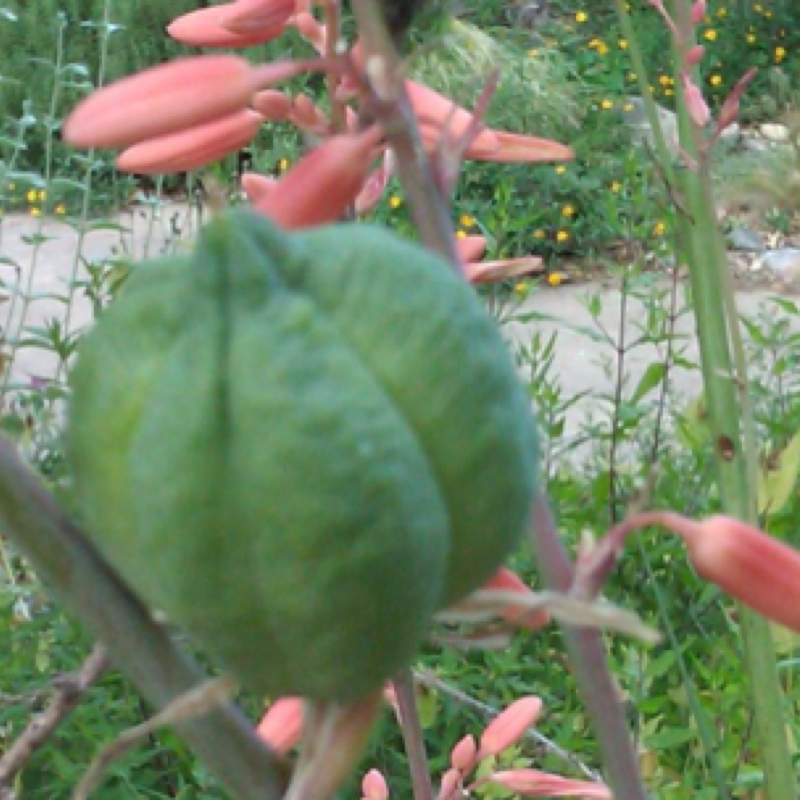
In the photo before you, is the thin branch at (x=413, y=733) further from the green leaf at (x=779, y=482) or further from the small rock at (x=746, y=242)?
the small rock at (x=746, y=242)

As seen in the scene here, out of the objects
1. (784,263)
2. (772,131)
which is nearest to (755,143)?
(772,131)

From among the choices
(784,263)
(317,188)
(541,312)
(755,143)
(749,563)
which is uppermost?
(317,188)

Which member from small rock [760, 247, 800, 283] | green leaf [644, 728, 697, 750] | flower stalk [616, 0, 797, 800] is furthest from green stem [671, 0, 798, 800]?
small rock [760, 247, 800, 283]

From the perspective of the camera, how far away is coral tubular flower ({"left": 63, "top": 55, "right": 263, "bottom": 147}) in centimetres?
42

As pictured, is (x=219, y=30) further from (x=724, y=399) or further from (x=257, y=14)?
(x=724, y=399)

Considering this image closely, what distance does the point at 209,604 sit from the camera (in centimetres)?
31

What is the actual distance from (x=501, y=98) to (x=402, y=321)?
4499mm

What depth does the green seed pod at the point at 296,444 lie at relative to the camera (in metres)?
0.30

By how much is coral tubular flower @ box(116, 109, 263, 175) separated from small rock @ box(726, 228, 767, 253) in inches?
170

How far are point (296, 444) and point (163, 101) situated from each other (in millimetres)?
170

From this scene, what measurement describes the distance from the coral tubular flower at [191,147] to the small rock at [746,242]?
4.32m

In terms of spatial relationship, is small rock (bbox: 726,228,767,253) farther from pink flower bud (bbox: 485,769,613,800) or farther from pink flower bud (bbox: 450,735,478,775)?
pink flower bud (bbox: 485,769,613,800)

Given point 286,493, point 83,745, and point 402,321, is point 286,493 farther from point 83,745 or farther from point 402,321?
point 83,745

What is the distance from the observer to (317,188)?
397 mm
